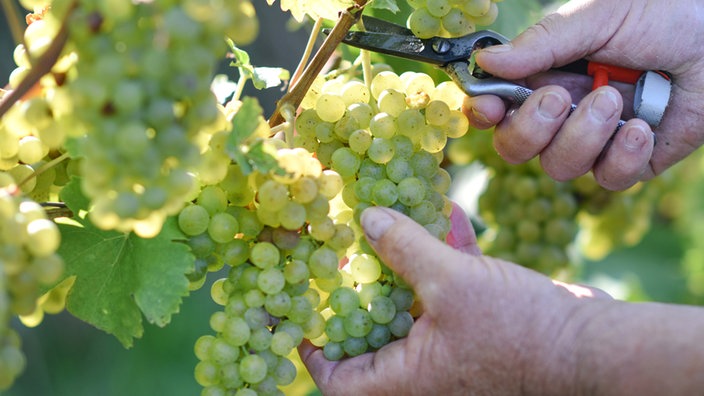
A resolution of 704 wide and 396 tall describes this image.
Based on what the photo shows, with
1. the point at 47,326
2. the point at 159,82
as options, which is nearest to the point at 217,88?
the point at 159,82

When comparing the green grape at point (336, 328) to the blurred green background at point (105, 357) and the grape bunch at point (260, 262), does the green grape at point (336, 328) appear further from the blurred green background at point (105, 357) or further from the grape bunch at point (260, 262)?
the blurred green background at point (105, 357)

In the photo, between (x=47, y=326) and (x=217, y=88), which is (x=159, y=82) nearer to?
(x=217, y=88)

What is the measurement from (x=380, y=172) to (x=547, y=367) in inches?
11.0

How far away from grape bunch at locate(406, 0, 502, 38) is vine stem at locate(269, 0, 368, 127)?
9cm

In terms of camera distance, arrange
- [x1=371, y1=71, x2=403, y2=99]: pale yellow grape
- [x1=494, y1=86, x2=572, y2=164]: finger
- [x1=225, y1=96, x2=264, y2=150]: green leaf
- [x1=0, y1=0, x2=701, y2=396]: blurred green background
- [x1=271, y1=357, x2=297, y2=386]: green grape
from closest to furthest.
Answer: [x1=225, y1=96, x2=264, y2=150]: green leaf
[x1=271, y1=357, x2=297, y2=386]: green grape
[x1=371, y1=71, x2=403, y2=99]: pale yellow grape
[x1=494, y1=86, x2=572, y2=164]: finger
[x1=0, y1=0, x2=701, y2=396]: blurred green background

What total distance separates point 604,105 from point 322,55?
0.39 metres

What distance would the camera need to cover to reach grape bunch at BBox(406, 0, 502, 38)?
93 centimetres

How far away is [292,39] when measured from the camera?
2693 millimetres

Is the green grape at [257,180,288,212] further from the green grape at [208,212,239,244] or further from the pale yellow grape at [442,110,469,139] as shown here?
the pale yellow grape at [442,110,469,139]

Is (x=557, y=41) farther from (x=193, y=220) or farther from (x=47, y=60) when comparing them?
(x=47, y=60)

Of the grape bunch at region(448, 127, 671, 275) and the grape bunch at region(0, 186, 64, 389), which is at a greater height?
the grape bunch at region(0, 186, 64, 389)

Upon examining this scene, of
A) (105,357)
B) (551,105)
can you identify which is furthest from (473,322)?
(105,357)

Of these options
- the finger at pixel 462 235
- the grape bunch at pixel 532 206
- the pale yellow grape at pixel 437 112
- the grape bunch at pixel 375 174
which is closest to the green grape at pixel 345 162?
the grape bunch at pixel 375 174

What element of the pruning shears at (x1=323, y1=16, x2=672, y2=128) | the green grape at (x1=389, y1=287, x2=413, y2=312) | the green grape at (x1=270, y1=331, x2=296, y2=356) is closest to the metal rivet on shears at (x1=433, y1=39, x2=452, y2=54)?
the pruning shears at (x1=323, y1=16, x2=672, y2=128)
